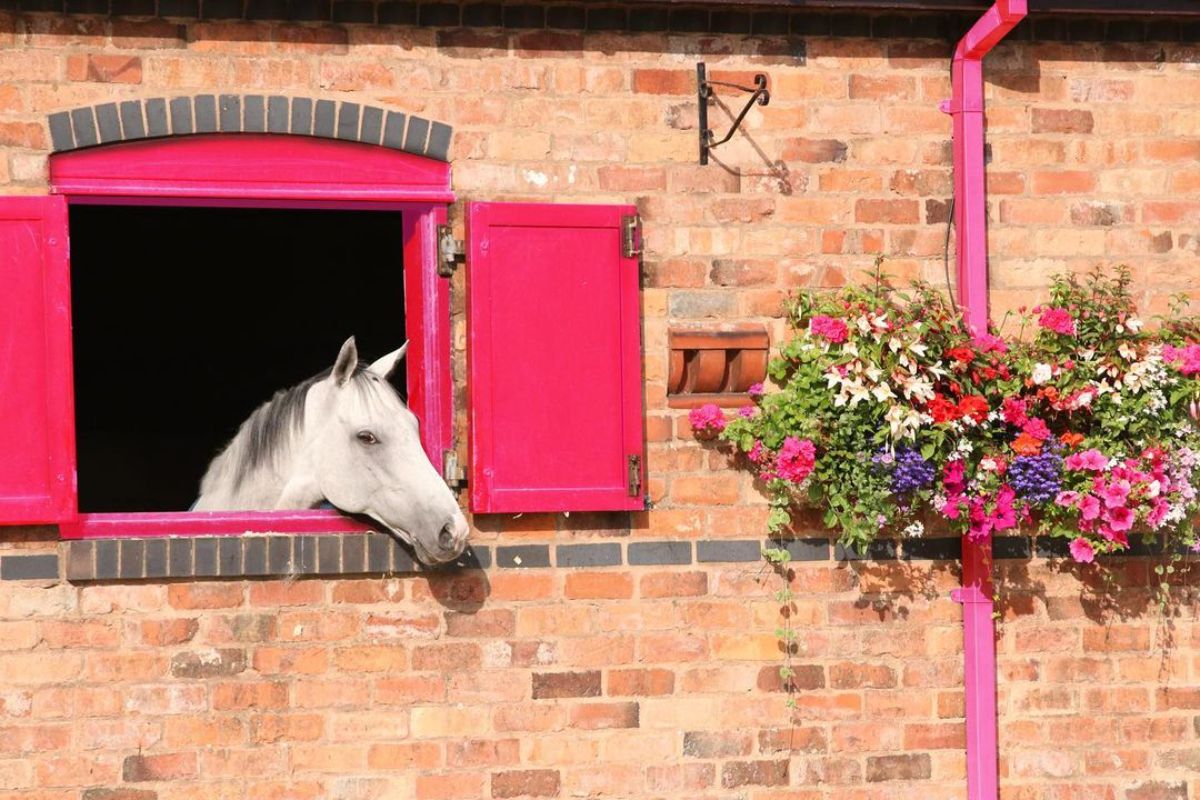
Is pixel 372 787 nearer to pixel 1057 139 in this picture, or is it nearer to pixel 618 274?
pixel 618 274

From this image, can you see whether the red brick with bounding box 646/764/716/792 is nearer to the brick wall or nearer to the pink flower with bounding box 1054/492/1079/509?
the brick wall

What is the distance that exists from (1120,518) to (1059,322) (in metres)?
0.72

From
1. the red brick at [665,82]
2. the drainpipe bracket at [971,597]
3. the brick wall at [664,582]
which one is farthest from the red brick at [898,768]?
the red brick at [665,82]

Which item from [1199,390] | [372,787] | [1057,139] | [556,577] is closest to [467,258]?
[556,577]

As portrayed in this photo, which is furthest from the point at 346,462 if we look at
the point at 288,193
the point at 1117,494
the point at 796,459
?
the point at 1117,494

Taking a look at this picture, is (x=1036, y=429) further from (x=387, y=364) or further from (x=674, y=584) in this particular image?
(x=387, y=364)

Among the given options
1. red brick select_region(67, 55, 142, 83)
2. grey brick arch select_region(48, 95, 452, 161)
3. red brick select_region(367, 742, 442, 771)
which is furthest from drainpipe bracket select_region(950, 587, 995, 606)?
red brick select_region(67, 55, 142, 83)

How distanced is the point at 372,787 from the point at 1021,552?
252 cm

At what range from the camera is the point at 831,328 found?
5434 millimetres

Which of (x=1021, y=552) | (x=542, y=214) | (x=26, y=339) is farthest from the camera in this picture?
(x=1021, y=552)

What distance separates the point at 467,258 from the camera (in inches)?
214

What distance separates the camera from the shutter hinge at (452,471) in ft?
17.9

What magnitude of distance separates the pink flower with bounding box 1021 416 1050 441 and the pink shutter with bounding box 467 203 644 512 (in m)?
1.35

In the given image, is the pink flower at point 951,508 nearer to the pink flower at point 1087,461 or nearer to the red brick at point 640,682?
the pink flower at point 1087,461
